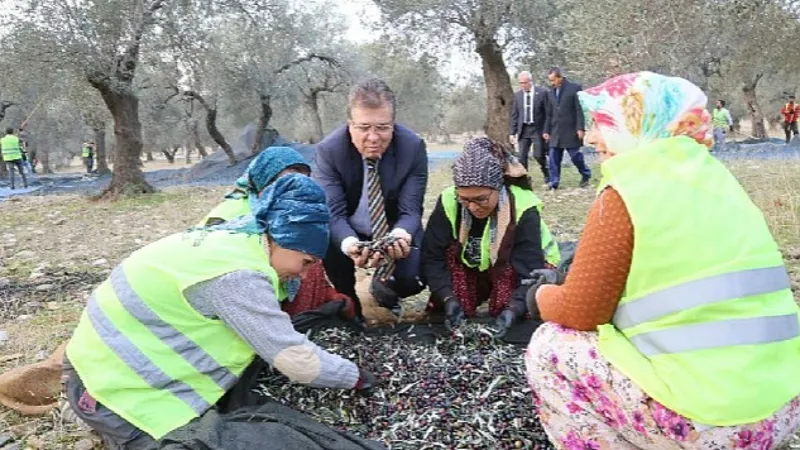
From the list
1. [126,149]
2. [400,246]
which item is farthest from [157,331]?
[126,149]

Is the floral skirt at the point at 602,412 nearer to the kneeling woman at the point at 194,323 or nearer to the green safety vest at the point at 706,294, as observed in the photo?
the green safety vest at the point at 706,294

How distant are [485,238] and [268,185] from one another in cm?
106

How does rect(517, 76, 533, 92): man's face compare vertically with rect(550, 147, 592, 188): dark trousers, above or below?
above

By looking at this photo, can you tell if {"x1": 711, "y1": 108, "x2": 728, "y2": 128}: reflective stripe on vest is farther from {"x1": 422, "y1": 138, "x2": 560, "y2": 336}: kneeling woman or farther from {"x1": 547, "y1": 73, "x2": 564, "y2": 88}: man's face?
{"x1": 422, "y1": 138, "x2": 560, "y2": 336}: kneeling woman

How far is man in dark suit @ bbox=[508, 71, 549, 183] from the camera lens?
10422 millimetres

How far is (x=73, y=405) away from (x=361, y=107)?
1833 millimetres

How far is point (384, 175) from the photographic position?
3820 mm

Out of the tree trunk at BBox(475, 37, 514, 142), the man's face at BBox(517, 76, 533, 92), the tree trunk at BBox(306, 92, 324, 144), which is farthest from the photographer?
the tree trunk at BBox(306, 92, 324, 144)

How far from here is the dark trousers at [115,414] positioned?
223 centimetres

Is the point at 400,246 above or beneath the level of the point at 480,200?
beneath

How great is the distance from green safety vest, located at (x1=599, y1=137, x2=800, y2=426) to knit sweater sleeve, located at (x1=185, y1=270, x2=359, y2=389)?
98 centimetres

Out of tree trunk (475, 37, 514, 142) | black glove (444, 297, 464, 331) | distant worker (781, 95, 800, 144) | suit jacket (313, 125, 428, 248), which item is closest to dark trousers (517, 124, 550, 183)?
tree trunk (475, 37, 514, 142)

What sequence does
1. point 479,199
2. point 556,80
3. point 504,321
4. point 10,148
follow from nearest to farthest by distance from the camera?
point 504,321, point 479,199, point 556,80, point 10,148

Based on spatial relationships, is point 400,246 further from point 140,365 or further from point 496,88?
point 496,88
